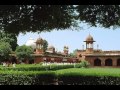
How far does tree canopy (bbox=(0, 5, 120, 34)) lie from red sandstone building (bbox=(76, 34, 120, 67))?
2062cm

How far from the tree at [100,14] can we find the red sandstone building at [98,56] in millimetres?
20715

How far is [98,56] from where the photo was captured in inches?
1419

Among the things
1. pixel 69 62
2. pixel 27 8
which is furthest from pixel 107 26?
pixel 69 62

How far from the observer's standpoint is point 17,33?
14039 millimetres

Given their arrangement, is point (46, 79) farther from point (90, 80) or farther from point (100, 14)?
point (100, 14)

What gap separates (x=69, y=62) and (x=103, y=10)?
2384cm

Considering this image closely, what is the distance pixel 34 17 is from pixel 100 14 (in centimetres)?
259

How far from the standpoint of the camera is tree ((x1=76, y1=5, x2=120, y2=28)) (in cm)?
1261

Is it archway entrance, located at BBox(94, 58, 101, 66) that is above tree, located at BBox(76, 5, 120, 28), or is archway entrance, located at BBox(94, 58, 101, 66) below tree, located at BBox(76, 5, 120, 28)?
below

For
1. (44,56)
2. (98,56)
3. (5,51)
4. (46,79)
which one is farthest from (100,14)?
(98,56)

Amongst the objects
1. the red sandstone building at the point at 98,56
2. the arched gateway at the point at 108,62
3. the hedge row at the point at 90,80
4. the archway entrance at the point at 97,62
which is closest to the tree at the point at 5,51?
the red sandstone building at the point at 98,56

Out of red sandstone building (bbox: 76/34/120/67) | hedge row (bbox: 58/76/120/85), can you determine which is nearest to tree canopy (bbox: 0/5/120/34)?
hedge row (bbox: 58/76/120/85)

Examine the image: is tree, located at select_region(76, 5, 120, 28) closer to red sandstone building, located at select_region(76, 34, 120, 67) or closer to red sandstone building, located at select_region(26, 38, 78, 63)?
red sandstone building, located at select_region(26, 38, 78, 63)

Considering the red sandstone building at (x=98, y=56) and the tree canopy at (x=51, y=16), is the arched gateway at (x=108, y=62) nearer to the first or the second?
the red sandstone building at (x=98, y=56)
